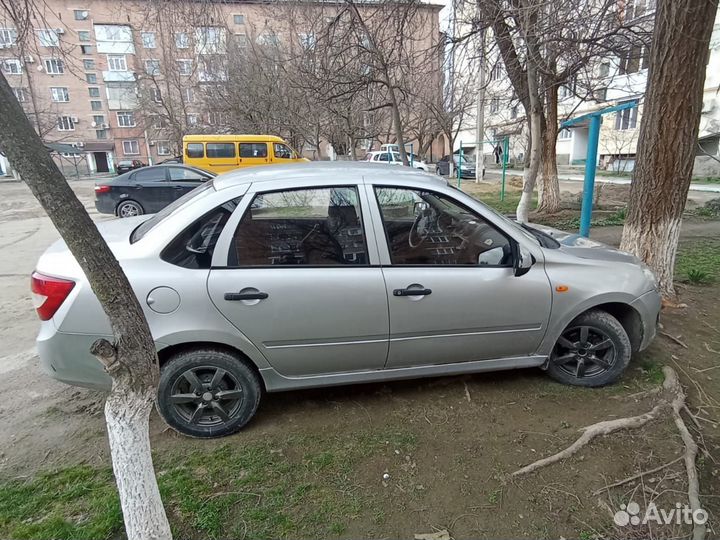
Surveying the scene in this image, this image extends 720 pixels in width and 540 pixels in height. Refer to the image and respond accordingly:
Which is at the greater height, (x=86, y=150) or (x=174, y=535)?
(x=86, y=150)

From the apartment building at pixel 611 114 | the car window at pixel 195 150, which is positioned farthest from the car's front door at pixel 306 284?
the car window at pixel 195 150

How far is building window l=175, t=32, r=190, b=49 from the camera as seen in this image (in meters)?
4.05

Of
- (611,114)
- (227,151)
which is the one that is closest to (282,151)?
(227,151)

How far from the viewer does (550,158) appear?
989 centimetres

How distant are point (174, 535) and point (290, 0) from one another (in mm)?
7111

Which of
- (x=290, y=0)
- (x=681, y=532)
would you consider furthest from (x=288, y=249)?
(x=290, y=0)

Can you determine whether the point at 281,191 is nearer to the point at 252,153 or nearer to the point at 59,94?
the point at 252,153

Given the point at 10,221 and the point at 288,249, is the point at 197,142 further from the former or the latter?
the point at 288,249

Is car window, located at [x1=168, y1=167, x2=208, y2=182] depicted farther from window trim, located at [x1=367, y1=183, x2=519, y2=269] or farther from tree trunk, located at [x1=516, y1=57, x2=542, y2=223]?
window trim, located at [x1=367, y1=183, x2=519, y2=269]

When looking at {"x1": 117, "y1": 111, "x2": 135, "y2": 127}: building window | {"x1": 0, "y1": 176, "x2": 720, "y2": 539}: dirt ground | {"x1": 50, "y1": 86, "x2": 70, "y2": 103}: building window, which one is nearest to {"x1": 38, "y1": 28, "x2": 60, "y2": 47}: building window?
{"x1": 0, "y1": 176, "x2": 720, "y2": 539}: dirt ground

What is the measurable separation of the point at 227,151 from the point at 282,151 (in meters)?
2.26

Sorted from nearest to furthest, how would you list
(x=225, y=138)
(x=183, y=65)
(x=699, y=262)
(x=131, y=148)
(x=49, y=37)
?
(x=49, y=37) → (x=699, y=262) → (x=183, y=65) → (x=225, y=138) → (x=131, y=148)

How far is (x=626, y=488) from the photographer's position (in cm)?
214

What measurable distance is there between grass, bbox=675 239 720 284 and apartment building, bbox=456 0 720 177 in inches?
104
